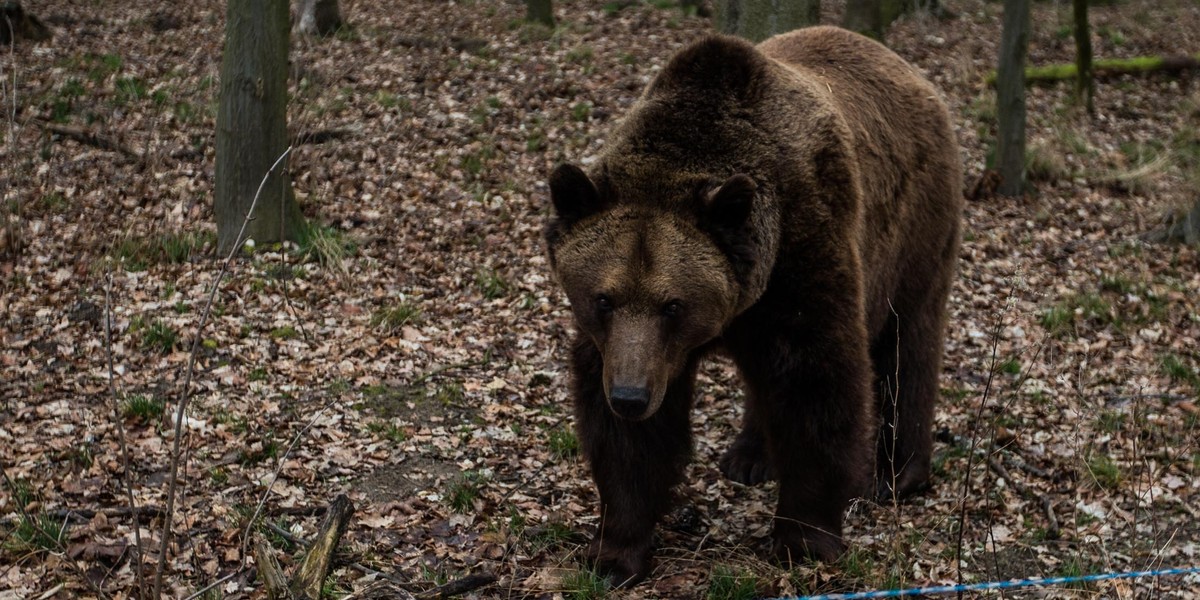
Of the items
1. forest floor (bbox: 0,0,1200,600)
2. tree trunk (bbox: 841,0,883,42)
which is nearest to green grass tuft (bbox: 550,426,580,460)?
forest floor (bbox: 0,0,1200,600)

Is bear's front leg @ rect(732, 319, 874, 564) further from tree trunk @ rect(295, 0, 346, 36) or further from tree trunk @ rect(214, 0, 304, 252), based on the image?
tree trunk @ rect(295, 0, 346, 36)

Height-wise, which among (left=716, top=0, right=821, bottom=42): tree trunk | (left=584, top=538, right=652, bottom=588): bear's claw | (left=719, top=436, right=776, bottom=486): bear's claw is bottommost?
(left=719, top=436, right=776, bottom=486): bear's claw

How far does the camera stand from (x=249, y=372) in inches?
293

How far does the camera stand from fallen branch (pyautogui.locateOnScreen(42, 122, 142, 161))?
37.0 feet

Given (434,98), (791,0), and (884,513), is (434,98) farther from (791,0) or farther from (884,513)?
(884,513)

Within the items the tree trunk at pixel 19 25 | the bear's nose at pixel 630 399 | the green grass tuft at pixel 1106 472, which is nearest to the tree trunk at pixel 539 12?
the tree trunk at pixel 19 25

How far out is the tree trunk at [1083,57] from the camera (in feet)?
47.9

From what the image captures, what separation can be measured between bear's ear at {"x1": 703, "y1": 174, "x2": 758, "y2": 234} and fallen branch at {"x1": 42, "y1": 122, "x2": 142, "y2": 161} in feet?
27.6

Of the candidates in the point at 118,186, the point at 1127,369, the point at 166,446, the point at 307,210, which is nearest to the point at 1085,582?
the point at 1127,369

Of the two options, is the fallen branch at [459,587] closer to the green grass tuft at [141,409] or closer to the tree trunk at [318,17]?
the green grass tuft at [141,409]

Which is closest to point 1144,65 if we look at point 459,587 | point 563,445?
point 563,445

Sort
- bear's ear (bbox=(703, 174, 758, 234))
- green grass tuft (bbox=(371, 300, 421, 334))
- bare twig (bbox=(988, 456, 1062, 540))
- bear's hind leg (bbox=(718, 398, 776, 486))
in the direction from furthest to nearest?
1. green grass tuft (bbox=(371, 300, 421, 334))
2. bear's hind leg (bbox=(718, 398, 776, 486))
3. bare twig (bbox=(988, 456, 1062, 540))
4. bear's ear (bbox=(703, 174, 758, 234))

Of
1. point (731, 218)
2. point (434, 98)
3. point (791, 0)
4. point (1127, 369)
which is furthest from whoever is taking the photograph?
point (434, 98)

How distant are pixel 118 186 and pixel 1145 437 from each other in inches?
357
